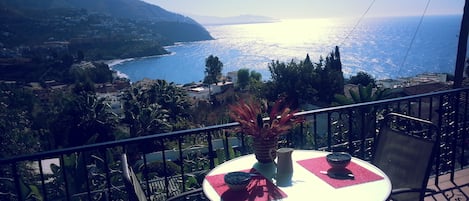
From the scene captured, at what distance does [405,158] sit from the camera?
6.31 feet

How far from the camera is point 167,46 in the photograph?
109m

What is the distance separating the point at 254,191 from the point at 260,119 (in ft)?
1.25

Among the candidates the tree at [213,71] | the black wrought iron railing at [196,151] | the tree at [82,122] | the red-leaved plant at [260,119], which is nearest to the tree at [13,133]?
the tree at [82,122]

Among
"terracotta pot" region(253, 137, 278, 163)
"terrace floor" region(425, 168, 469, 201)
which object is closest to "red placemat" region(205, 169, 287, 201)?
"terracotta pot" region(253, 137, 278, 163)

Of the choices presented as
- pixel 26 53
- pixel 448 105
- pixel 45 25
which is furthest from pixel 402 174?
pixel 45 25

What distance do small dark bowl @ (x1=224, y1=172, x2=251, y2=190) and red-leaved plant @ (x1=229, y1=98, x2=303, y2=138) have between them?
25cm

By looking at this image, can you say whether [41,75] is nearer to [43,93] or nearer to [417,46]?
[43,93]

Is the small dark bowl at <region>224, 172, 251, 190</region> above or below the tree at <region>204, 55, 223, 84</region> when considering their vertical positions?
above

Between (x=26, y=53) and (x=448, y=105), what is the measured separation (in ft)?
185

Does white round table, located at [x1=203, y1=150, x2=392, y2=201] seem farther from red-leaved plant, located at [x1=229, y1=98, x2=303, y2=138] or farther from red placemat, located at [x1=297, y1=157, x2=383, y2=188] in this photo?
red-leaved plant, located at [x1=229, y1=98, x2=303, y2=138]

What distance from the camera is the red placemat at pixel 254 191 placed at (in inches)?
60.9

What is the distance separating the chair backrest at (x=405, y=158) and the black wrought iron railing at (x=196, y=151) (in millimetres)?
533

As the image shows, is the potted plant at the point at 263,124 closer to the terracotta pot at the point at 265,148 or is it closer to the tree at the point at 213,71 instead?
the terracotta pot at the point at 265,148

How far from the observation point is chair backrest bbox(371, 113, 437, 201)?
1.77 m
